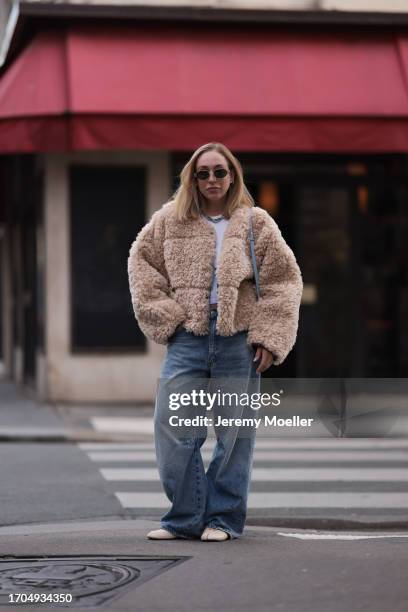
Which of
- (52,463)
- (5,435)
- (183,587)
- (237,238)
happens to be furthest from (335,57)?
(183,587)

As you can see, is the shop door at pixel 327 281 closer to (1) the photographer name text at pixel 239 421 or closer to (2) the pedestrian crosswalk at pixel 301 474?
(2) the pedestrian crosswalk at pixel 301 474

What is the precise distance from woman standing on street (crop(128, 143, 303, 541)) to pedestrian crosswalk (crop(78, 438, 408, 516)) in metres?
1.83

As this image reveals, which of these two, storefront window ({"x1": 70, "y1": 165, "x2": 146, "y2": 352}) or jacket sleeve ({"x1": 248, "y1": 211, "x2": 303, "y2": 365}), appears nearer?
jacket sleeve ({"x1": 248, "y1": 211, "x2": 303, "y2": 365})

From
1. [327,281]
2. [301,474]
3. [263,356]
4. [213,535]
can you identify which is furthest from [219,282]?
[327,281]

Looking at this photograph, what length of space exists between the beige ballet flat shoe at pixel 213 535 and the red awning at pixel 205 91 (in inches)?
327

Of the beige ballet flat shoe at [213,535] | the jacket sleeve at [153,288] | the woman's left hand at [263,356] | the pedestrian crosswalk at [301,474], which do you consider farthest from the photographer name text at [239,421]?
the pedestrian crosswalk at [301,474]

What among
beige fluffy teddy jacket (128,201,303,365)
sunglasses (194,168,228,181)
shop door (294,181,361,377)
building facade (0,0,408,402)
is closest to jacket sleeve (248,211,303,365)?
beige fluffy teddy jacket (128,201,303,365)

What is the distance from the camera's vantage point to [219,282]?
6152 millimetres

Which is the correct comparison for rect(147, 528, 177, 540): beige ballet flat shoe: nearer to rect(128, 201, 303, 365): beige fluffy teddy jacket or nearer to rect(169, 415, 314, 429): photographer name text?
rect(169, 415, 314, 429): photographer name text

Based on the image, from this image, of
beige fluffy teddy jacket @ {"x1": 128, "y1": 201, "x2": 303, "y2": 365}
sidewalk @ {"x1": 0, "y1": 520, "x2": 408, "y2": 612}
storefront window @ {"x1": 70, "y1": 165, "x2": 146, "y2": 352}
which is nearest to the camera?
sidewalk @ {"x1": 0, "y1": 520, "x2": 408, "y2": 612}

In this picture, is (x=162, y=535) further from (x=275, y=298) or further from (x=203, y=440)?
(x=275, y=298)

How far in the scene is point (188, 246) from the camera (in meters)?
6.23

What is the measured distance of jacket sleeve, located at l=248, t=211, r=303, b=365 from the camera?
616cm

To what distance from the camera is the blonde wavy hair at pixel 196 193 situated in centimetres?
629
